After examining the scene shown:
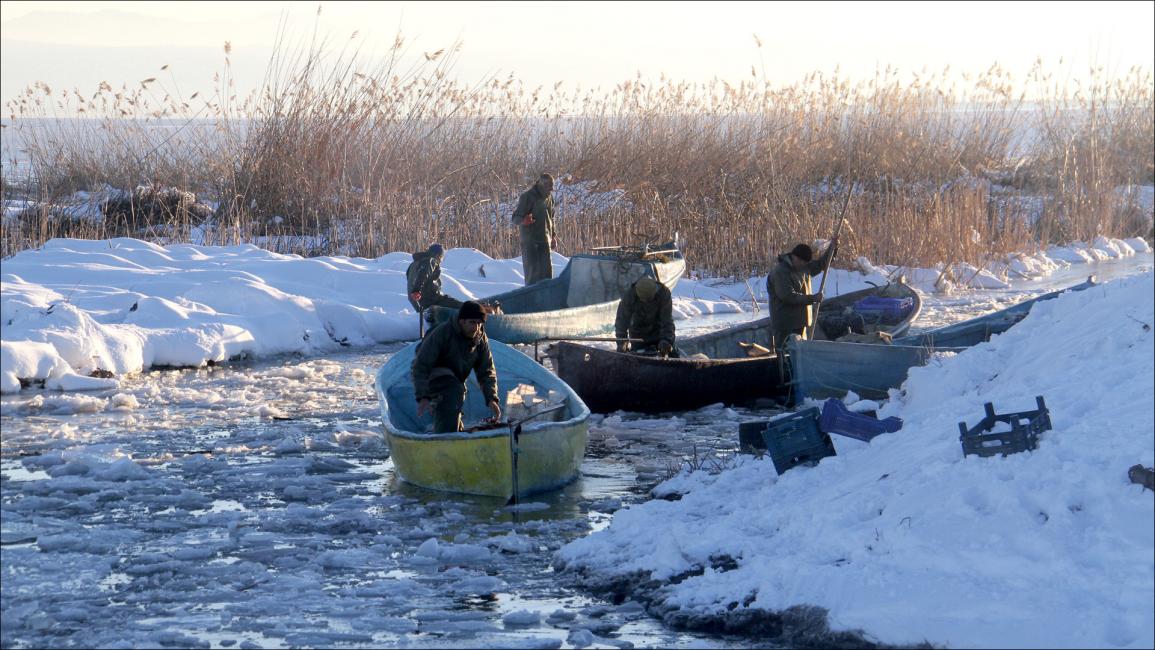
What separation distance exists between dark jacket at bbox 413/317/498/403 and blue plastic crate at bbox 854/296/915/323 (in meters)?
6.39

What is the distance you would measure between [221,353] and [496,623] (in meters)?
8.47

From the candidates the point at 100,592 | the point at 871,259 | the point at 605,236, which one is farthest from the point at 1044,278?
the point at 100,592

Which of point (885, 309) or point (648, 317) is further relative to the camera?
point (885, 309)

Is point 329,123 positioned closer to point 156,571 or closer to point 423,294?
point 423,294

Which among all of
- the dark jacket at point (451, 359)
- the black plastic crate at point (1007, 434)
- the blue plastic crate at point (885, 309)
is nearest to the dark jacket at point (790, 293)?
the blue plastic crate at point (885, 309)

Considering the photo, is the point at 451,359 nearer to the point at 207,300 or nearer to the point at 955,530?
the point at 955,530

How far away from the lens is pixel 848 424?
817 cm

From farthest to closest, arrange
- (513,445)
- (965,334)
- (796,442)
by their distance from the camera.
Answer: (965,334), (513,445), (796,442)

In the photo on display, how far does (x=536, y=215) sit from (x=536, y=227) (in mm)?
187

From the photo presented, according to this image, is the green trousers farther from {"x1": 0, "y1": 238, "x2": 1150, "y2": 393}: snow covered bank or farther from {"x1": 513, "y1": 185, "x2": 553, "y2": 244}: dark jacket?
{"x1": 513, "y1": 185, "x2": 553, "y2": 244}: dark jacket

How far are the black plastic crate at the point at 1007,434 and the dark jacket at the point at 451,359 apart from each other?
3627 mm

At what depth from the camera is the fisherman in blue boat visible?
1249 centimetres

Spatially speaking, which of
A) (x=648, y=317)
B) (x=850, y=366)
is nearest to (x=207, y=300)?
(x=648, y=317)

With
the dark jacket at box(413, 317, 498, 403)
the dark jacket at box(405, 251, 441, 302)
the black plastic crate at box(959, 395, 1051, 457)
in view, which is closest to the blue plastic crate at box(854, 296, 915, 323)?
the dark jacket at box(405, 251, 441, 302)
